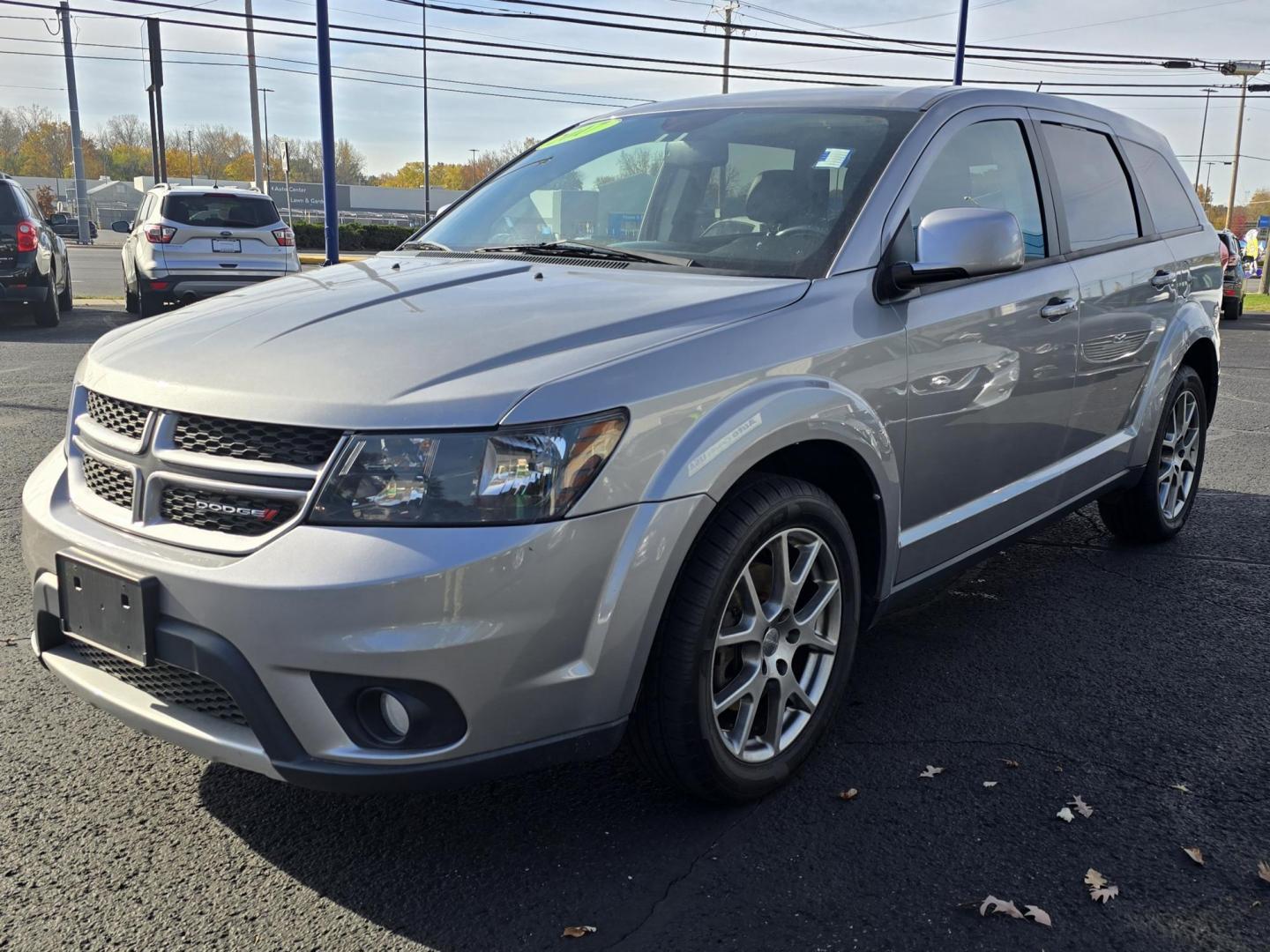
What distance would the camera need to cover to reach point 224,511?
7.47ft

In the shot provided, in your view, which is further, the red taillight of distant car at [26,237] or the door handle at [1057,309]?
the red taillight of distant car at [26,237]

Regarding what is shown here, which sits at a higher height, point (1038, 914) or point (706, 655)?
point (706, 655)

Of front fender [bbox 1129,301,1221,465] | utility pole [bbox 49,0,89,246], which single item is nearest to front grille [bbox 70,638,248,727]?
front fender [bbox 1129,301,1221,465]

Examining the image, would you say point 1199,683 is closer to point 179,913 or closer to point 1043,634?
point 1043,634

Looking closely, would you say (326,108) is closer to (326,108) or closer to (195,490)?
(326,108)

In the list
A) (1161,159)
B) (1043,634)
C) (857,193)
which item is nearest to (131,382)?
(857,193)

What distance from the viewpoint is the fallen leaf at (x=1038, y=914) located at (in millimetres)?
2346

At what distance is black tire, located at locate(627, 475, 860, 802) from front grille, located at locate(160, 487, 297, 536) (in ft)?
2.84

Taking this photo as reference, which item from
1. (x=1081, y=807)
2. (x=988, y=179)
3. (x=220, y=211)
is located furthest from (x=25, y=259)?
(x=1081, y=807)

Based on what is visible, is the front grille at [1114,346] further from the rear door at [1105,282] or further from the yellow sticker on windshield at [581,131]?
the yellow sticker on windshield at [581,131]

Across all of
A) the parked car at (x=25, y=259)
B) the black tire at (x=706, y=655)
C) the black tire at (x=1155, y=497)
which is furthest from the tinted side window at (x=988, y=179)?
the parked car at (x=25, y=259)

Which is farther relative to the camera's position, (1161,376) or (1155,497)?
(1155,497)

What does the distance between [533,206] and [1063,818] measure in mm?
2514

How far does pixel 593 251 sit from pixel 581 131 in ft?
3.30
